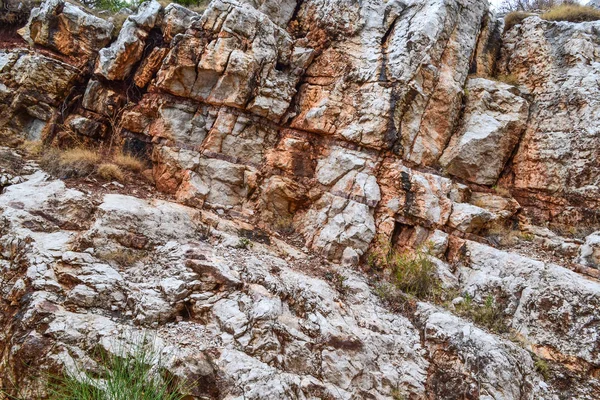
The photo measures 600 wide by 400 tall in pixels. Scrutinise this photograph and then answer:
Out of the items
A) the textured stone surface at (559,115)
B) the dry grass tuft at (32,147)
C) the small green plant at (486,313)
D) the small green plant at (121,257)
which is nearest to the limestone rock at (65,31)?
the dry grass tuft at (32,147)

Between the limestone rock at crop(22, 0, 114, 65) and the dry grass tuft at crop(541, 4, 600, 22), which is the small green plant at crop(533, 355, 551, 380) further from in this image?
the limestone rock at crop(22, 0, 114, 65)

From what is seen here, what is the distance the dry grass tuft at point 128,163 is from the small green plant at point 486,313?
6.57 metres

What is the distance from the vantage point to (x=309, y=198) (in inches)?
280

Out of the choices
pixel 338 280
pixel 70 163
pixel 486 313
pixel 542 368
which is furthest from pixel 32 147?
pixel 542 368

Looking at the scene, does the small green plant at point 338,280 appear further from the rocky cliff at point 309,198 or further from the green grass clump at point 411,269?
the green grass clump at point 411,269

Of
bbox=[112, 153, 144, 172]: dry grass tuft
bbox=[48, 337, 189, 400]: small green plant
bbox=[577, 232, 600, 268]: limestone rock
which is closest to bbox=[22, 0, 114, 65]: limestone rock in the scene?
bbox=[112, 153, 144, 172]: dry grass tuft

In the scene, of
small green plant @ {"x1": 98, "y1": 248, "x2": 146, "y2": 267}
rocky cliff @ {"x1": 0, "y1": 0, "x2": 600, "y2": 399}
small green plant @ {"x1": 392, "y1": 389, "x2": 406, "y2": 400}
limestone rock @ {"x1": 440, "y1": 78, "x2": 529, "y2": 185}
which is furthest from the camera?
limestone rock @ {"x1": 440, "y1": 78, "x2": 529, "y2": 185}

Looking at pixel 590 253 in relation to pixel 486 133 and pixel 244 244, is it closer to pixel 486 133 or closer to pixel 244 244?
pixel 486 133

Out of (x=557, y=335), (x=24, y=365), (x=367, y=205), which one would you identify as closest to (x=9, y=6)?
(x=24, y=365)

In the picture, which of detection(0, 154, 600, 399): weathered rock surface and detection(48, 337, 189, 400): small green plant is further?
detection(0, 154, 600, 399): weathered rock surface

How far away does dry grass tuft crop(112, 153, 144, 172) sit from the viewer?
23.3 feet

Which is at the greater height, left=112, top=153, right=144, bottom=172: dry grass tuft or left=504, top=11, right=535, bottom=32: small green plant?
left=504, top=11, right=535, bottom=32: small green plant

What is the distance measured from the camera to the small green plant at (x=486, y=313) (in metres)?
5.26

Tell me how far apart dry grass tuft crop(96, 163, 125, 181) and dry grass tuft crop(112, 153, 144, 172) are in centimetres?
32
